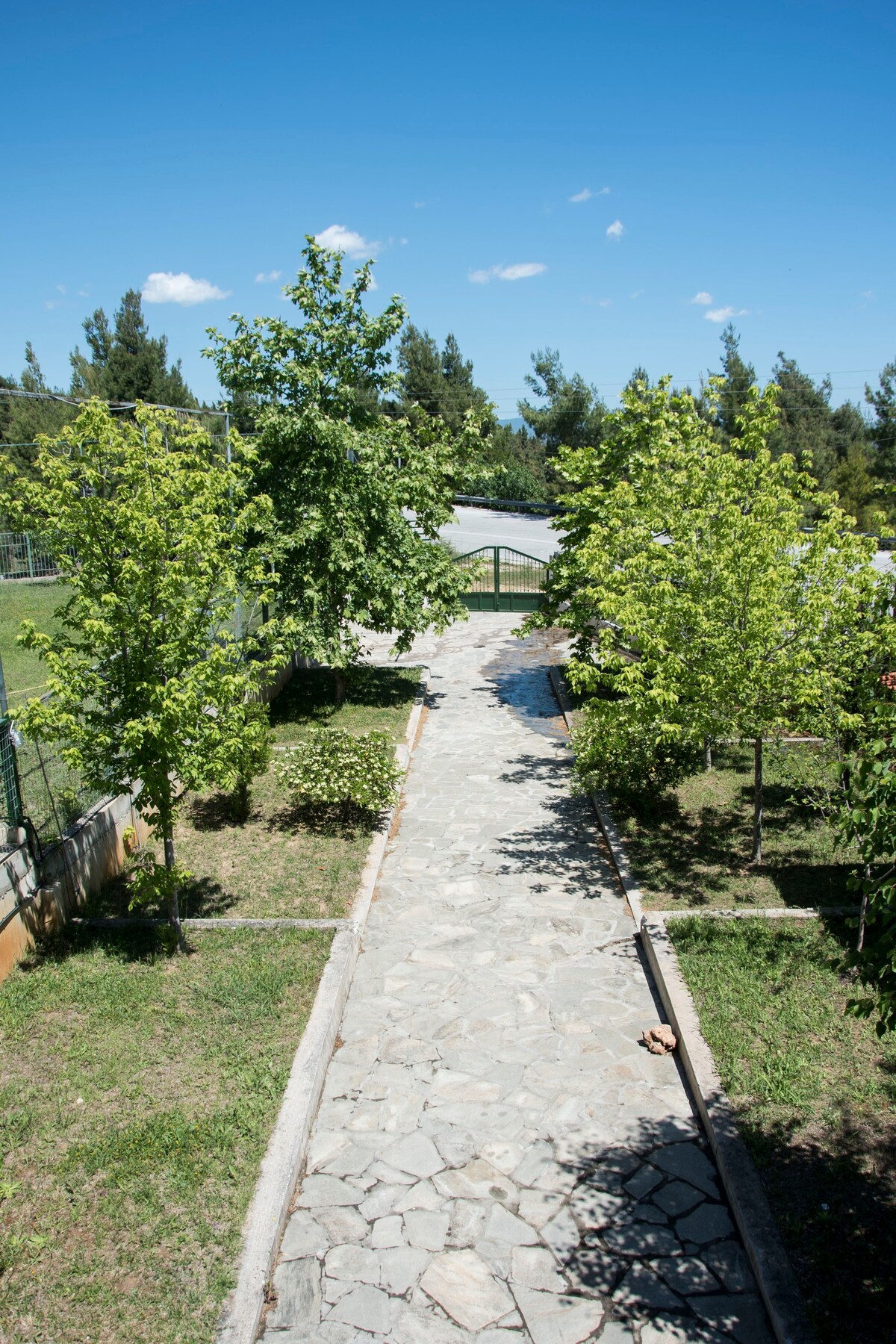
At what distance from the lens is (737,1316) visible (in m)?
4.39

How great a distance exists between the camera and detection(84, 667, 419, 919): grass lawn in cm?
841

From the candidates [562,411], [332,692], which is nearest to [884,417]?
[562,411]

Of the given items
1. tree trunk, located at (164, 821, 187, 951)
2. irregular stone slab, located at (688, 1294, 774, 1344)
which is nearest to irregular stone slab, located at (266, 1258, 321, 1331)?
irregular stone slab, located at (688, 1294, 774, 1344)

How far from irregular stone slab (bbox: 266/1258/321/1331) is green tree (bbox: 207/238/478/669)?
31.4 ft

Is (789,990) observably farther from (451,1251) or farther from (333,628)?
(333,628)

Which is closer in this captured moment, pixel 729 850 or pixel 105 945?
pixel 105 945

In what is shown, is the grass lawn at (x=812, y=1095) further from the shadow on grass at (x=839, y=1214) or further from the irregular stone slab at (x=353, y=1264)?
the irregular stone slab at (x=353, y=1264)

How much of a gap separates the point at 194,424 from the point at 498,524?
33.2 metres

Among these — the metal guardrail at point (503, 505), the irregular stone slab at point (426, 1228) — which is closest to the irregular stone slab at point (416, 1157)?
the irregular stone slab at point (426, 1228)

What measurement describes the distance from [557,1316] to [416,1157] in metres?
1.30

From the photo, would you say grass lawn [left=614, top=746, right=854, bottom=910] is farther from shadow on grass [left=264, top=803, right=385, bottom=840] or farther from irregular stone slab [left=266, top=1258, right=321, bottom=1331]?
irregular stone slab [left=266, top=1258, right=321, bottom=1331]

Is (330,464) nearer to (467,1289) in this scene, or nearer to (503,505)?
(467,1289)

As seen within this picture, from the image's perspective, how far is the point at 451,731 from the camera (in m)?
14.5

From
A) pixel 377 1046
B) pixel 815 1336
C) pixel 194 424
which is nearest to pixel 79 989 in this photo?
pixel 377 1046
